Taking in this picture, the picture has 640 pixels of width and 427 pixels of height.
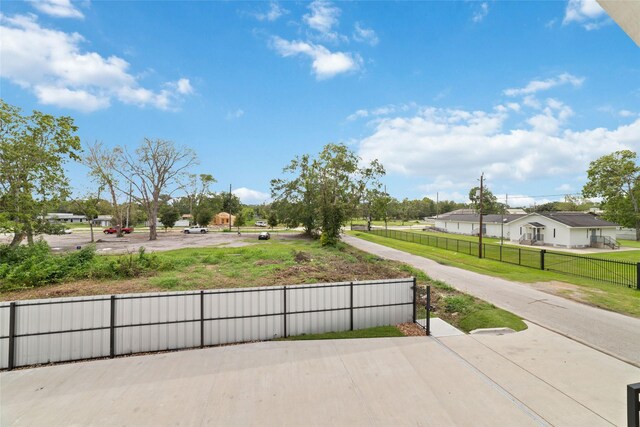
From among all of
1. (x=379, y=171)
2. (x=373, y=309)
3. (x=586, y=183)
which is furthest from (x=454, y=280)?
(x=586, y=183)

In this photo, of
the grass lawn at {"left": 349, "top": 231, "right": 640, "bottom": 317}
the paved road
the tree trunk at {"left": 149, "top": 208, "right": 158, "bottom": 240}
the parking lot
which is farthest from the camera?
the tree trunk at {"left": 149, "top": 208, "right": 158, "bottom": 240}

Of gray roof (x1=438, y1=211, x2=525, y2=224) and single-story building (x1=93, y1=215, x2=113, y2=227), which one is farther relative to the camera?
single-story building (x1=93, y1=215, x2=113, y2=227)

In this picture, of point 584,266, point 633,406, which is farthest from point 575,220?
point 633,406

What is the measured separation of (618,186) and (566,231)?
15.4 meters

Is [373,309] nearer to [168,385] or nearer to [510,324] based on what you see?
[510,324]

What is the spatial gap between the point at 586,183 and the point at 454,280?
139 feet

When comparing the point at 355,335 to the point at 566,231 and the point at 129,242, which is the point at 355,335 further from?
the point at 566,231

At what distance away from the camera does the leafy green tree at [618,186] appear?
122ft

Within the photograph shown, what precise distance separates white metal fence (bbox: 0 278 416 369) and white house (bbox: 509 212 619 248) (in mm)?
33179

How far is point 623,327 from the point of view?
8.34m

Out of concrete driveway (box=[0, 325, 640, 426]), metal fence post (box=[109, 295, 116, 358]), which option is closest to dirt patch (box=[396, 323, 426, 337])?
concrete driveway (box=[0, 325, 640, 426])

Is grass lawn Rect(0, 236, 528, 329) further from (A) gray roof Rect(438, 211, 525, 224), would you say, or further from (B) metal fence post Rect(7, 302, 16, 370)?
(A) gray roof Rect(438, 211, 525, 224)

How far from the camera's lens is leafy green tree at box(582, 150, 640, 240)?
122ft

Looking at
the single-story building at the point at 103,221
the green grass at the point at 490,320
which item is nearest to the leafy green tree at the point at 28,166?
the green grass at the point at 490,320
